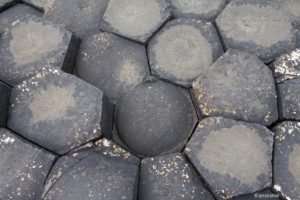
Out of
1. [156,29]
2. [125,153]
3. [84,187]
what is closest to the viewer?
[84,187]

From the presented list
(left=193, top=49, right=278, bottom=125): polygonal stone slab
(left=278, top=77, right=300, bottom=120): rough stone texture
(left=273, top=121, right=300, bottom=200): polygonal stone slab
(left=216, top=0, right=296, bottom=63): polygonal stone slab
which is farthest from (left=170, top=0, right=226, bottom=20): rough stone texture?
(left=273, top=121, right=300, bottom=200): polygonal stone slab

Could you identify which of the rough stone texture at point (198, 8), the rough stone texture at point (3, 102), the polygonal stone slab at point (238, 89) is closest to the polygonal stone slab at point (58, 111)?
the rough stone texture at point (3, 102)

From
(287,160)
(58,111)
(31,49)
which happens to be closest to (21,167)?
(58,111)

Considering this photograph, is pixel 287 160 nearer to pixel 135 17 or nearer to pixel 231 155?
pixel 231 155

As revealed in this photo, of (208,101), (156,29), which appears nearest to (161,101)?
(208,101)

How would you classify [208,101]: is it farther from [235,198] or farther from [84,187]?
[84,187]

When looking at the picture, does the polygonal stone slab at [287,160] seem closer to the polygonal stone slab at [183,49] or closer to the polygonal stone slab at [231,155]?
the polygonal stone slab at [231,155]

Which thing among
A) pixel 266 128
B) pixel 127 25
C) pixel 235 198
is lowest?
pixel 235 198
